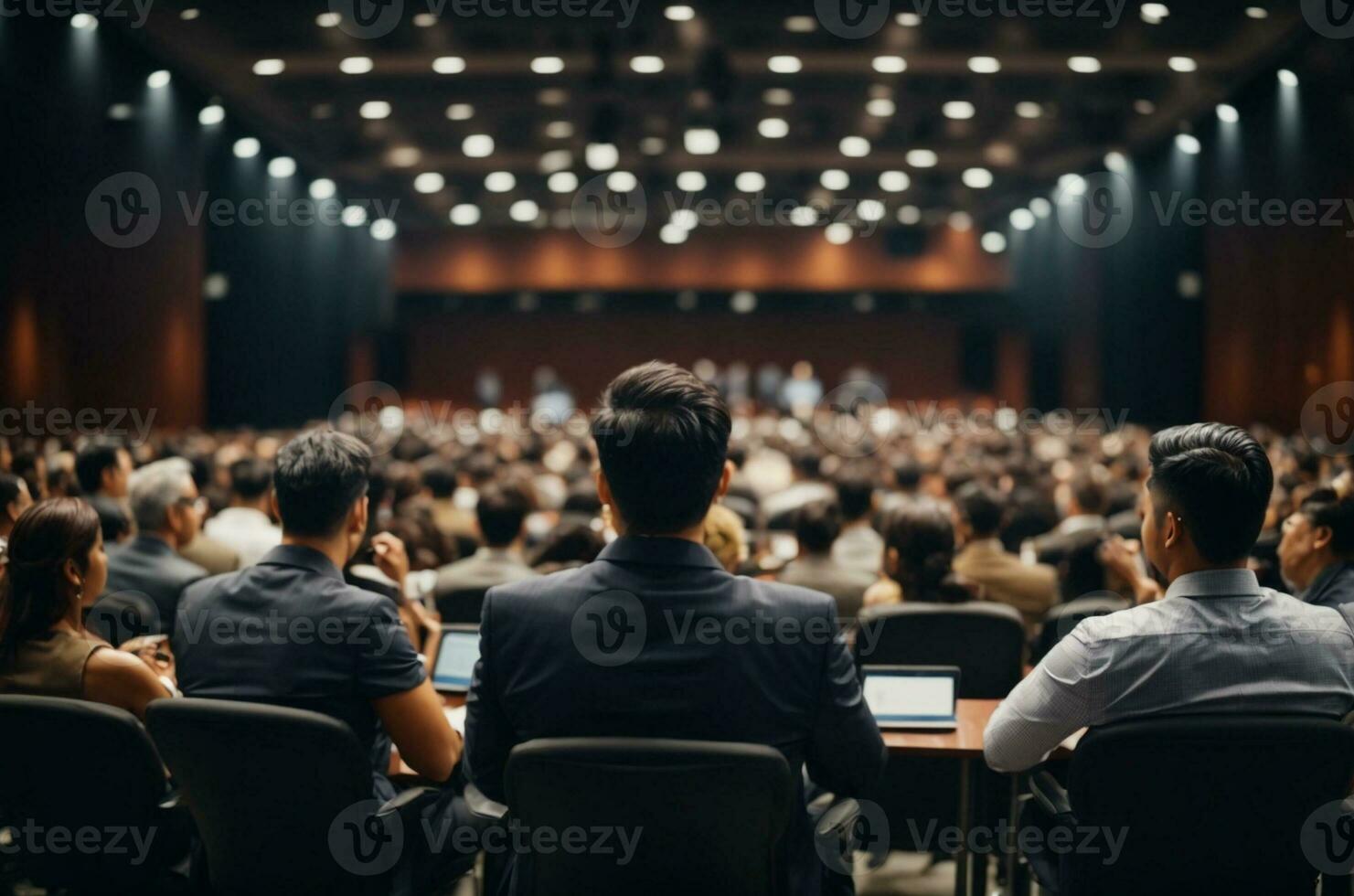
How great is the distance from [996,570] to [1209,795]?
2847 mm

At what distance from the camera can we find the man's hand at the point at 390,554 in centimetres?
340

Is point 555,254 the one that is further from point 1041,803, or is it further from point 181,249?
point 1041,803

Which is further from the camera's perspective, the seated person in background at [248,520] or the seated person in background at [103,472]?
the seated person in background at [248,520]

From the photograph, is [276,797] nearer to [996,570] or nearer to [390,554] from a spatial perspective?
[390,554]

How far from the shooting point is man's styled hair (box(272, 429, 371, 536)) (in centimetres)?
265

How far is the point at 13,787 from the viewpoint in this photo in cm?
253

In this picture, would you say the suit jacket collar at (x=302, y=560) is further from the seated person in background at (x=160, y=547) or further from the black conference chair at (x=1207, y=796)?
the seated person in background at (x=160, y=547)

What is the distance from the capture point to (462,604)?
4.36 metres

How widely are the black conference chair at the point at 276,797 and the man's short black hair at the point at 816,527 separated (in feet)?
8.29

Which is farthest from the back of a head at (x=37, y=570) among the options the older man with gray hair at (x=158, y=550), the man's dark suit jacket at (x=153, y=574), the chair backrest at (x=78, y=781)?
the man's dark suit jacket at (x=153, y=574)

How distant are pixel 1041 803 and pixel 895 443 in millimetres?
13731

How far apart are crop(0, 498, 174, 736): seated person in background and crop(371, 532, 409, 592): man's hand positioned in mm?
722

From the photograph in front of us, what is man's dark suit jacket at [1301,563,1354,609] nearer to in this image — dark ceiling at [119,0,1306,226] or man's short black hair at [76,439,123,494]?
man's short black hair at [76,439,123,494]

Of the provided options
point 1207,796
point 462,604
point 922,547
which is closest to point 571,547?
point 462,604
